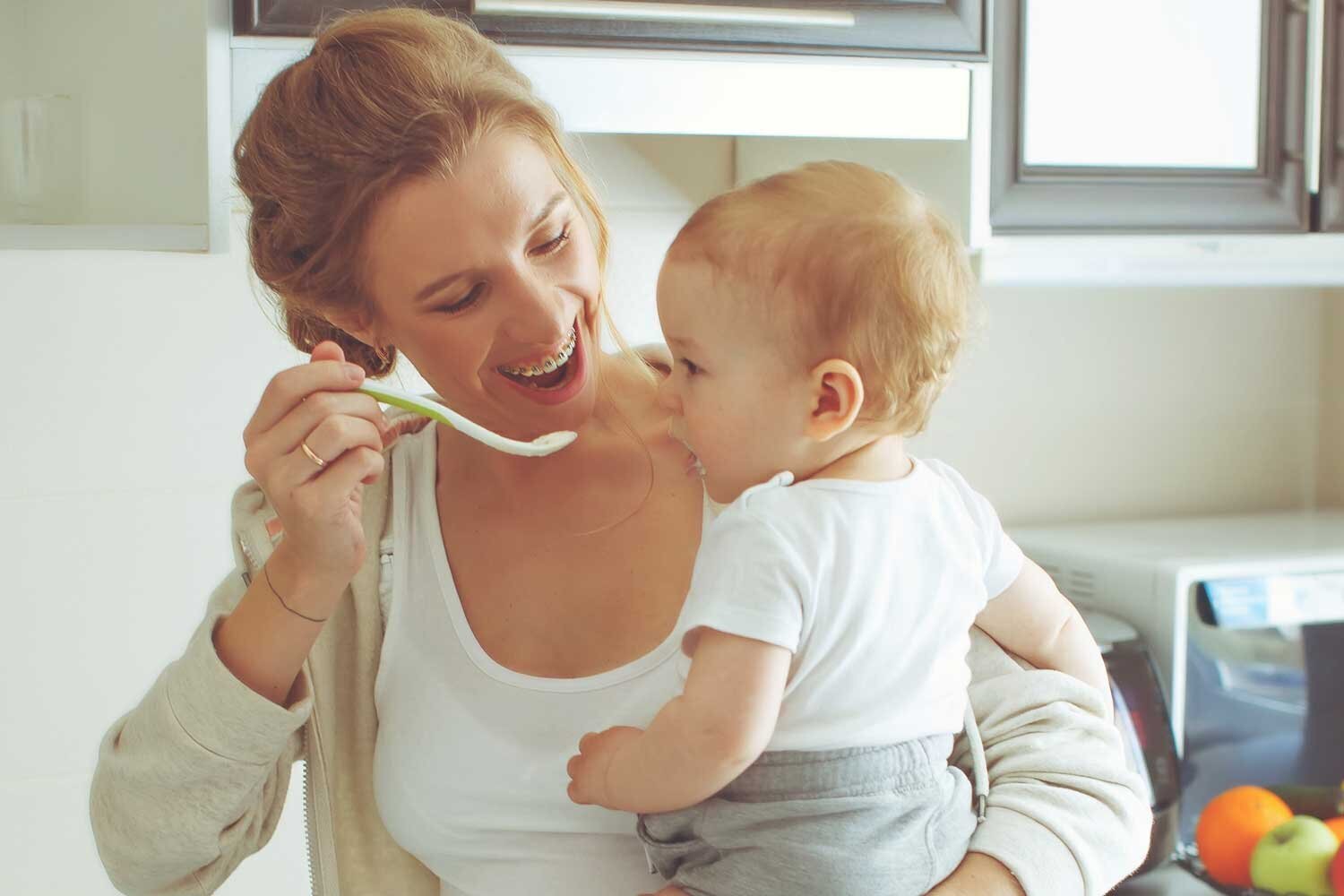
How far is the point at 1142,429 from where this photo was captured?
2.22m

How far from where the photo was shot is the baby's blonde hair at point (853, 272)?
784 millimetres

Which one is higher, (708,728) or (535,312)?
(535,312)

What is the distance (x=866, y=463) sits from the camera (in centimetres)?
84

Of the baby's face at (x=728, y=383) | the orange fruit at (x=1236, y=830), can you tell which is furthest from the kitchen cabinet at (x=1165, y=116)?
the baby's face at (x=728, y=383)

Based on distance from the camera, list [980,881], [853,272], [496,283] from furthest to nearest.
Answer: [496,283]
[980,881]
[853,272]

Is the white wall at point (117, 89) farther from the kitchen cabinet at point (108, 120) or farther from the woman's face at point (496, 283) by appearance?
the woman's face at point (496, 283)

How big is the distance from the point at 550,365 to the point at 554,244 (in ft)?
0.29

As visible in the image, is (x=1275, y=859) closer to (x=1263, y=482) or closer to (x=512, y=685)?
(x=1263, y=482)

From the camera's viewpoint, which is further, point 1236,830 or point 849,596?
point 1236,830

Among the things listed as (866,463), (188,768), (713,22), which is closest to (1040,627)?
(866,463)

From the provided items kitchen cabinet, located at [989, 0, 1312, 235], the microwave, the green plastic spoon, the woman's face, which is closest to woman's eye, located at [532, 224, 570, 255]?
the woman's face

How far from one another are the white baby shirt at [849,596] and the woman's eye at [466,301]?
11.1 inches

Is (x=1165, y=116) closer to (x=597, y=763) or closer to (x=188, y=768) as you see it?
(x=597, y=763)

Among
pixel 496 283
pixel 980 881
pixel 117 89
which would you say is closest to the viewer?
pixel 980 881
